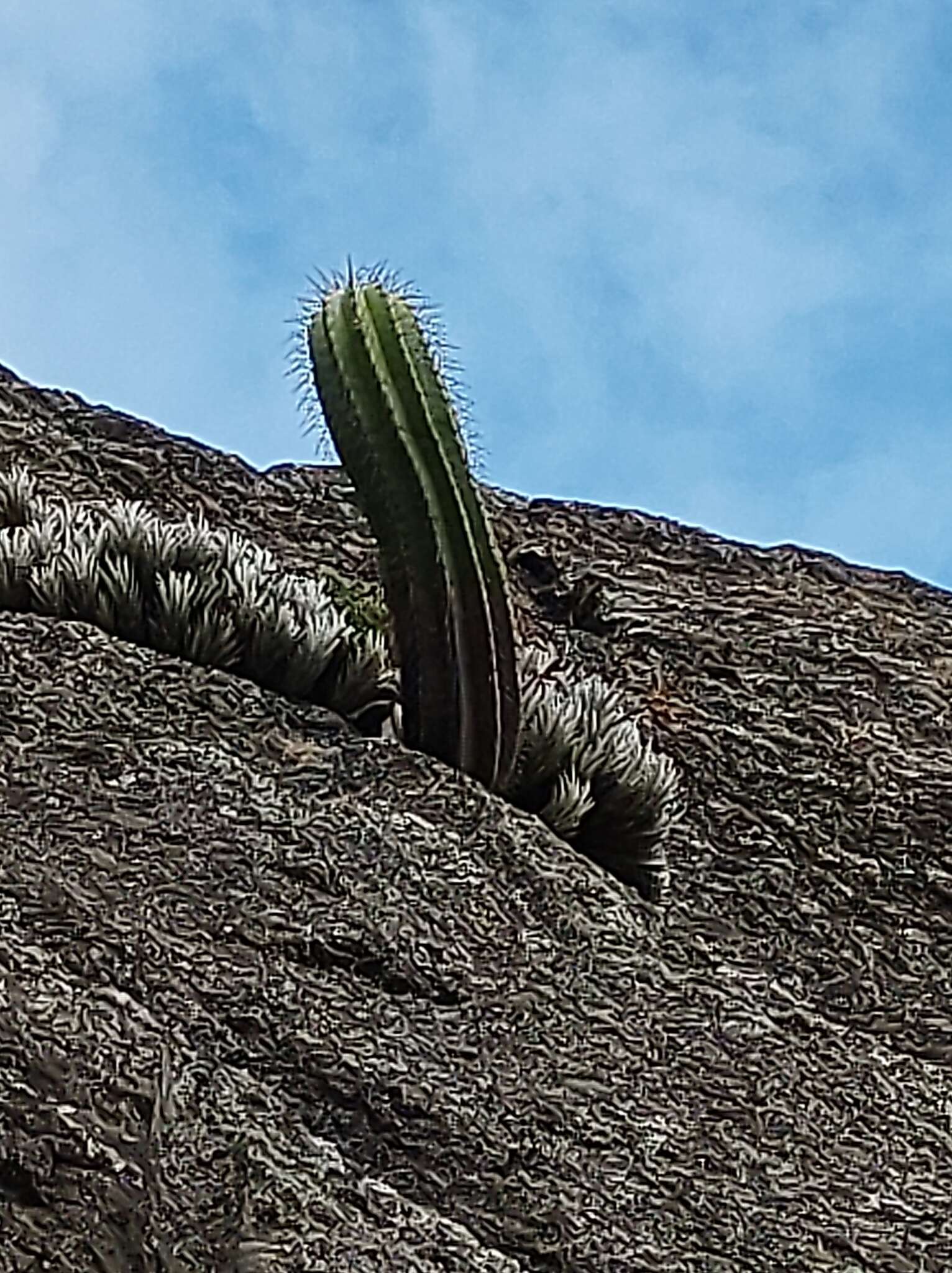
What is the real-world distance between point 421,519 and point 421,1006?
2.02m

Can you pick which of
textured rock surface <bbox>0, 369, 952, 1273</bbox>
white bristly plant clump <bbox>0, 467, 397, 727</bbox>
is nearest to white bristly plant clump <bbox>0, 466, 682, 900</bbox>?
white bristly plant clump <bbox>0, 467, 397, 727</bbox>

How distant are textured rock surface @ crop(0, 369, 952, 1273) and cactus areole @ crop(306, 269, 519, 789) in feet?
0.87

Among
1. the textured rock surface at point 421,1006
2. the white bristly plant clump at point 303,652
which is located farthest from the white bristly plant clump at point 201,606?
the textured rock surface at point 421,1006

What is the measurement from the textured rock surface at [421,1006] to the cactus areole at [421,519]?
0.27 metres

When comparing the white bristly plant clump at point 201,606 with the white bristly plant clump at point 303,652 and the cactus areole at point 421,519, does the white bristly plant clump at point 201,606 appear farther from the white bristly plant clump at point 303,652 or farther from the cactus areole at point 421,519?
the cactus areole at point 421,519

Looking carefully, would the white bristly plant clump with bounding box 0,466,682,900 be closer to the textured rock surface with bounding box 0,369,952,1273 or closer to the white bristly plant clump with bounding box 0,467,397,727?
the white bristly plant clump with bounding box 0,467,397,727

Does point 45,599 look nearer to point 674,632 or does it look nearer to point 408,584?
point 408,584

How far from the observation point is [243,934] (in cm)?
544

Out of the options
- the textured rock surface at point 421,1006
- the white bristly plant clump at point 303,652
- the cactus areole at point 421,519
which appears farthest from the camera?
the white bristly plant clump at point 303,652

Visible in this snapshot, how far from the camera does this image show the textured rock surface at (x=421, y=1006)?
4211 millimetres

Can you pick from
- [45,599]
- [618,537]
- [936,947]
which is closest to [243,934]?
[45,599]

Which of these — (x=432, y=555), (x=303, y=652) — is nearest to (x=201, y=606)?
(x=303, y=652)

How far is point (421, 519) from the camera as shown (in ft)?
22.8

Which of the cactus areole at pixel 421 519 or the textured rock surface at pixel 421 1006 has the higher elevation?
the cactus areole at pixel 421 519
